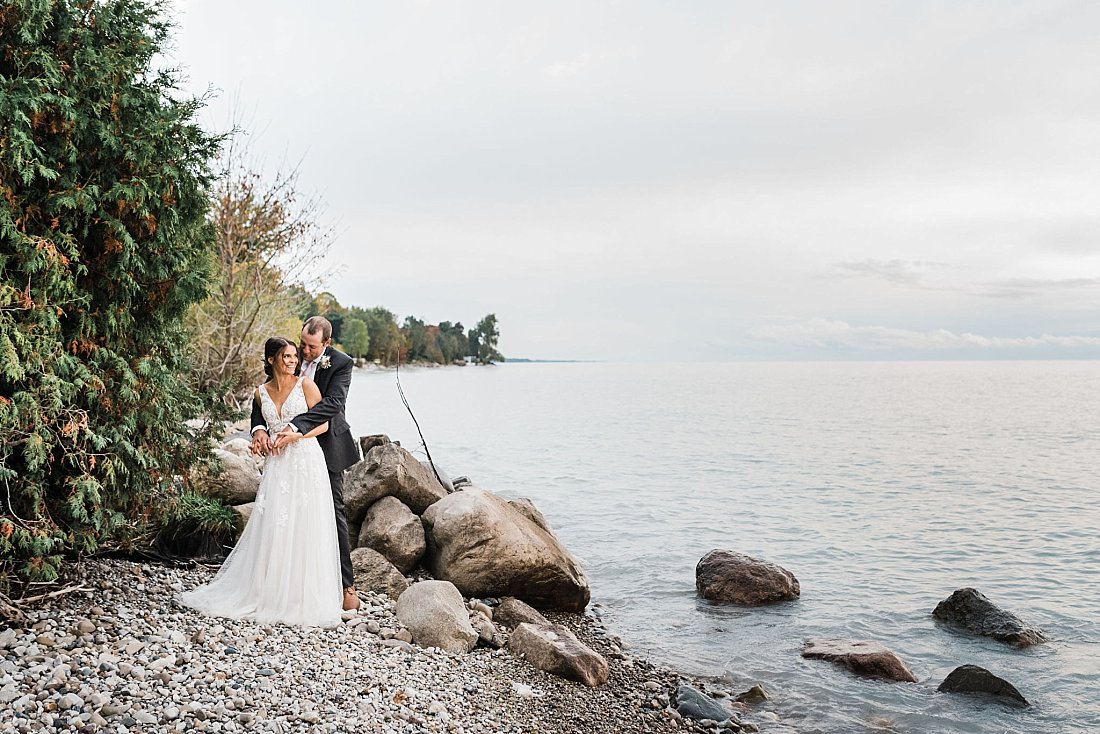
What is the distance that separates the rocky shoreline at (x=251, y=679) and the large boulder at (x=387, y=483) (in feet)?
7.56

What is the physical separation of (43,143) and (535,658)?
6563 millimetres

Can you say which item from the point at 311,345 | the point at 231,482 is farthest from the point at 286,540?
the point at 231,482

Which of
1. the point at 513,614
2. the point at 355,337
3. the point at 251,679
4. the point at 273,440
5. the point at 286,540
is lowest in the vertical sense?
the point at 513,614

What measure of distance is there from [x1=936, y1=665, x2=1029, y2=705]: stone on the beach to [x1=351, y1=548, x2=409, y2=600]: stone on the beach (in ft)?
21.8

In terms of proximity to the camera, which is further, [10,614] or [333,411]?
[333,411]

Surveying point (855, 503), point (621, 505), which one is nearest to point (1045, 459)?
point (855, 503)

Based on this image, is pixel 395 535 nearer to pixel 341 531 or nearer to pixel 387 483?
pixel 387 483

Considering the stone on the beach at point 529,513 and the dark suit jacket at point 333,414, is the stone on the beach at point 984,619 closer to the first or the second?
the stone on the beach at point 529,513

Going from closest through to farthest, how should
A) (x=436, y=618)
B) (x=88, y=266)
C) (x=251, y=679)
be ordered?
(x=251, y=679), (x=88, y=266), (x=436, y=618)

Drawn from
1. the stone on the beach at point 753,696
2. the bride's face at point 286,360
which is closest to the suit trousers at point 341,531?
the bride's face at point 286,360

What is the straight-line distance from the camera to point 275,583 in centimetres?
734

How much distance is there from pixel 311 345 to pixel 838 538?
44.6ft

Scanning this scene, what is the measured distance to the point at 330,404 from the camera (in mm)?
8023

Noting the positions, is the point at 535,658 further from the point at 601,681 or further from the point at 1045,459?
the point at 1045,459
